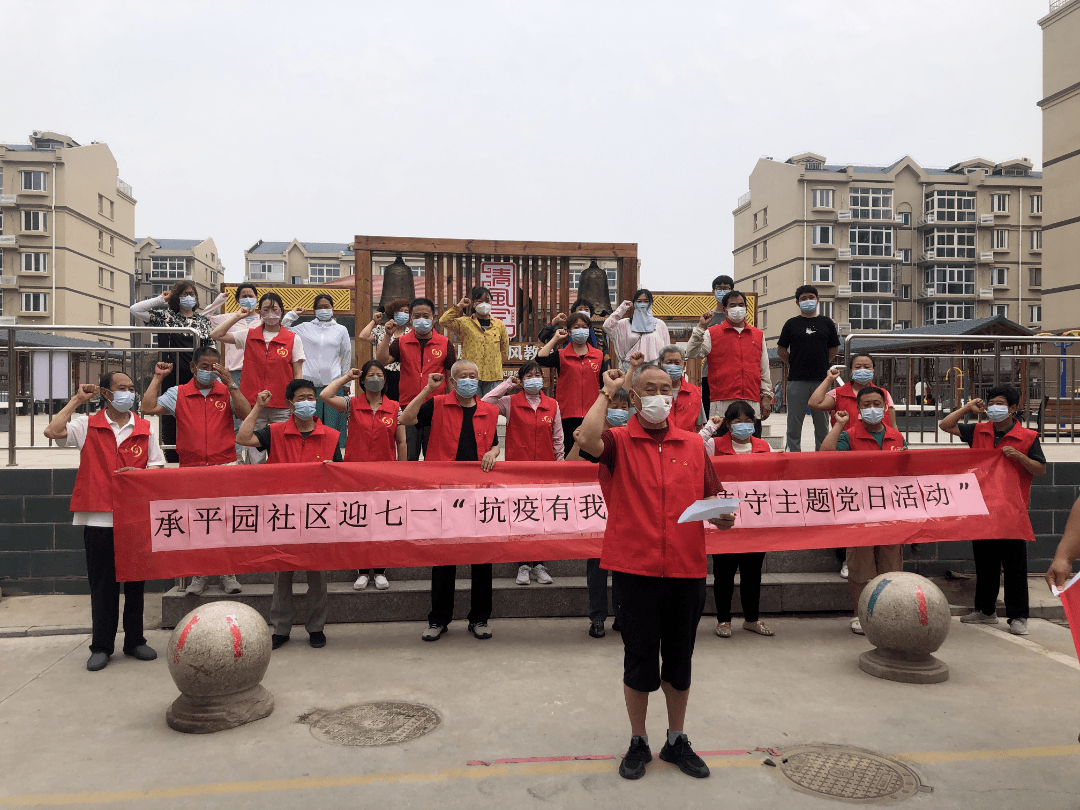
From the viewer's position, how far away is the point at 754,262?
61344 millimetres

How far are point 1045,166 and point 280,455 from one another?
39785 millimetres

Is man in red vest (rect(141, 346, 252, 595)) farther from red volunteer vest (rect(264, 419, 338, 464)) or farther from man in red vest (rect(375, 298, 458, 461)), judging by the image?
man in red vest (rect(375, 298, 458, 461))

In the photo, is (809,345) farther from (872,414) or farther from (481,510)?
(481,510)

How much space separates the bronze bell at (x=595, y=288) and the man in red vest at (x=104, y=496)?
6.85 m

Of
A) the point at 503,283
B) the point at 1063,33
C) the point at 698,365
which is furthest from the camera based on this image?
the point at 1063,33

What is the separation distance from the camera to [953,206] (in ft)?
189

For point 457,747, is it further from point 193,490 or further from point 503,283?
point 503,283

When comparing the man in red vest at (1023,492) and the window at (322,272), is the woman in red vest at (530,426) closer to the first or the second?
the man in red vest at (1023,492)

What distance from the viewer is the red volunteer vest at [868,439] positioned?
6.75m

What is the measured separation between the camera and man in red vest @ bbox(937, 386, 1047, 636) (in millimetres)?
6633

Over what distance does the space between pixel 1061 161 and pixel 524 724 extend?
3981cm

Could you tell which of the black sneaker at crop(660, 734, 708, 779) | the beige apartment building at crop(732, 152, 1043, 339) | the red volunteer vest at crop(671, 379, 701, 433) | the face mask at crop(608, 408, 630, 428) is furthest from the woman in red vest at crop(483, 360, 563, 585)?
the beige apartment building at crop(732, 152, 1043, 339)

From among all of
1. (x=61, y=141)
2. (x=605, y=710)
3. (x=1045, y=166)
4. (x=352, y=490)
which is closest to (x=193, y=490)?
(x=352, y=490)

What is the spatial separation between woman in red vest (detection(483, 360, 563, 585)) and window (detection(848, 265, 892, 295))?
55.2m
